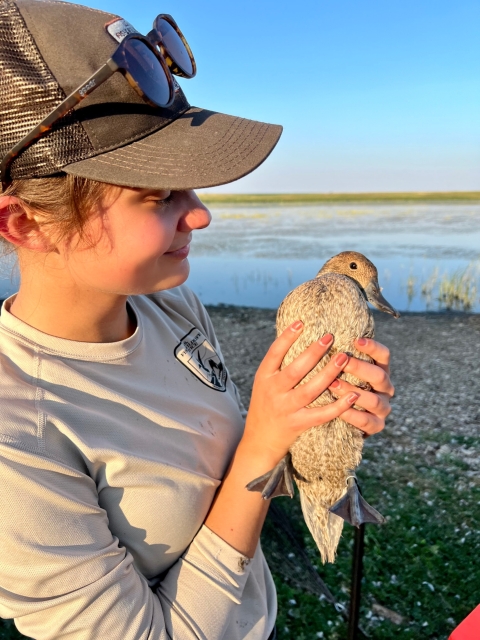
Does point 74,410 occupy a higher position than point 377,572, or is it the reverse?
point 74,410

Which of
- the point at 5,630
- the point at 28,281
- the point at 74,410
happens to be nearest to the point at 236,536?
the point at 74,410

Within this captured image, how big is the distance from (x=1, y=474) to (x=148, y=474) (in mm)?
426

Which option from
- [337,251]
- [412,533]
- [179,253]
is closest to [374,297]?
[179,253]

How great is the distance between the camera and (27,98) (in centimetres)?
121

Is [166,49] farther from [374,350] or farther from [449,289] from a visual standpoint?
[449,289]

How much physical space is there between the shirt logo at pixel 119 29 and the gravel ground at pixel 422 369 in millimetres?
5729

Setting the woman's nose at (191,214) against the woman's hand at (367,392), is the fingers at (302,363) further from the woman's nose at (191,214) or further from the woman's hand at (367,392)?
the woman's nose at (191,214)

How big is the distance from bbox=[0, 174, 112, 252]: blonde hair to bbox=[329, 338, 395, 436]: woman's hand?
1.01m

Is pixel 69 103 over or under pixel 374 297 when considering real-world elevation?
over

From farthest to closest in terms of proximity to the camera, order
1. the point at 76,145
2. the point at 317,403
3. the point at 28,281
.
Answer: the point at 317,403 → the point at 28,281 → the point at 76,145

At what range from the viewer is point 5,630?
3332 mm

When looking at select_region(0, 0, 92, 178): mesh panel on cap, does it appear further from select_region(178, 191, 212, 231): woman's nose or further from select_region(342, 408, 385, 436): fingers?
select_region(342, 408, 385, 436): fingers

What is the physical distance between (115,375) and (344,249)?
21122 millimetres

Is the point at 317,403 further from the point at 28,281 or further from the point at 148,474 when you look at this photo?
the point at 28,281
